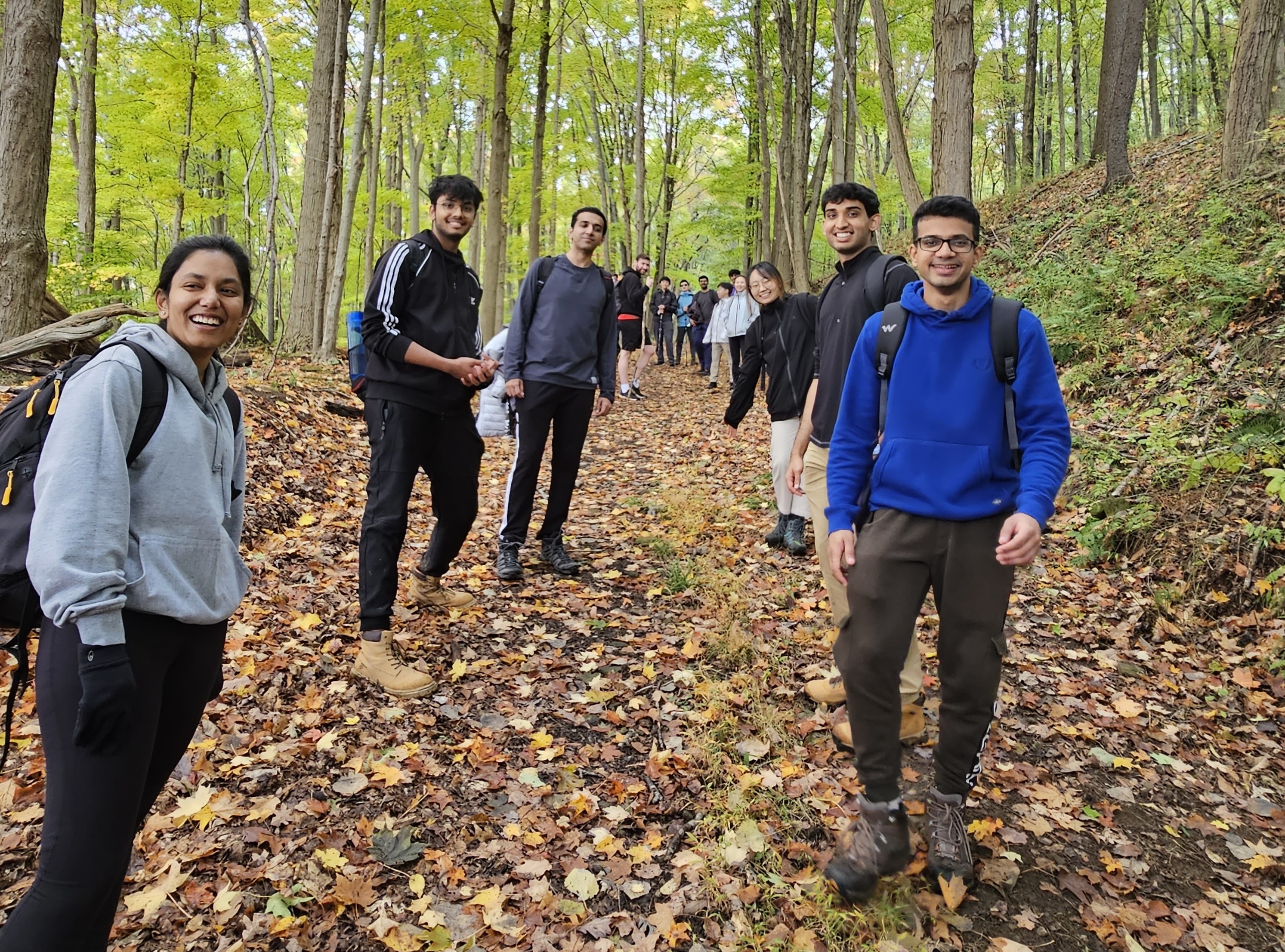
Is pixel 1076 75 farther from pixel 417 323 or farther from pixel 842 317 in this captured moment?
pixel 417 323

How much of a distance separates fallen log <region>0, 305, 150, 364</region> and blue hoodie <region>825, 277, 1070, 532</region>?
6.35m

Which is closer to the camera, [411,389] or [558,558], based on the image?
[411,389]

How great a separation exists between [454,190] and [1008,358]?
2.94m

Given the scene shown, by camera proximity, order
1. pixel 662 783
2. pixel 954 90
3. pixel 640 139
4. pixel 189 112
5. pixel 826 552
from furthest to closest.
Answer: pixel 640 139 < pixel 189 112 < pixel 954 90 < pixel 826 552 < pixel 662 783

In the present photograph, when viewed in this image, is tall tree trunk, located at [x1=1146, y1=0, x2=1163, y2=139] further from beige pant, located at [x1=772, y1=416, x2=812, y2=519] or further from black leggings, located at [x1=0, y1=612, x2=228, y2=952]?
black leggings, located at [x1=0, y1=612, x2=228, y2=952]

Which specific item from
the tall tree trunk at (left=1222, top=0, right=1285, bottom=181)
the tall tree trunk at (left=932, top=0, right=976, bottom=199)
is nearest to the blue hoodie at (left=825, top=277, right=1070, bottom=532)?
the tall tree trunk at (left=932, top=0, right=976, bottom=199)

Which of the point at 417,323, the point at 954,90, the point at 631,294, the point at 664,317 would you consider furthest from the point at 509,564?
the point at 664,317

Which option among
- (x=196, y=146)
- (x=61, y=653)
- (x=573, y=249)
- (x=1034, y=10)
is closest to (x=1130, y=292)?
(x=573, y=249)

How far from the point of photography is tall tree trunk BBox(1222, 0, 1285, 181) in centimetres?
878

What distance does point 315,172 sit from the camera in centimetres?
1070

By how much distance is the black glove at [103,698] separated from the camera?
163cm

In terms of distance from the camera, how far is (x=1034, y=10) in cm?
1783

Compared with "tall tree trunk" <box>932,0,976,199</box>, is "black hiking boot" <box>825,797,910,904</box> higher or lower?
lower

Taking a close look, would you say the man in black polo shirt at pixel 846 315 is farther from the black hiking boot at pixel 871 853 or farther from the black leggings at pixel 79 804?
the black leggings at pixel 79 804
